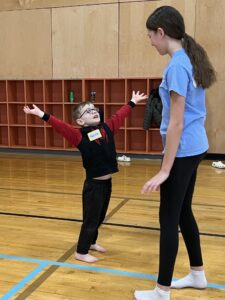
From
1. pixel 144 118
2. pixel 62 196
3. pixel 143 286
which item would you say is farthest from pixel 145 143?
pixel 143 286

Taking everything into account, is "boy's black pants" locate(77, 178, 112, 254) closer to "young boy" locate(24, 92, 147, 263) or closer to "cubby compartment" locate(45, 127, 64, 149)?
"young boy" locate(24, 92, 147, 263)

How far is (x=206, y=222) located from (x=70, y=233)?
1257 mm

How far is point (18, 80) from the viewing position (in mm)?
8164

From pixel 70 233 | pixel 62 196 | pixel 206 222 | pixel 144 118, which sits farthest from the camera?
pixel 144 118

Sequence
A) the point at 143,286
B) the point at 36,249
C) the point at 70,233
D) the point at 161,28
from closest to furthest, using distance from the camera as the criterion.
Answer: the point at 161,28 → the point at 143,286 → the point at 36,249 → the point at 70,233

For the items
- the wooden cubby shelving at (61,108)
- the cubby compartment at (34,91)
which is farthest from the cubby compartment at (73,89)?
the cubby compartment at (34,91)

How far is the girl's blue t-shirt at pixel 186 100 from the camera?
1.78 meters

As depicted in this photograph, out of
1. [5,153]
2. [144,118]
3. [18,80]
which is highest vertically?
[18,80]

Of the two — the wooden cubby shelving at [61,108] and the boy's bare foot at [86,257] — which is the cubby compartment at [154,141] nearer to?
the wooden cubby shelving at [61,108]

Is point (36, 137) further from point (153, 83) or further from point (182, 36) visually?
point (182, 36)

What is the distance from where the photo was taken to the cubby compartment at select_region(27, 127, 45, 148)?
322 inches

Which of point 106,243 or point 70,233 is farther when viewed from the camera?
point 70,233

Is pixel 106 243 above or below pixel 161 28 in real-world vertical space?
below

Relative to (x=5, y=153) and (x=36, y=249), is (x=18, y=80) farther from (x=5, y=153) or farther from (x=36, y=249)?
(x=36, y=249)
